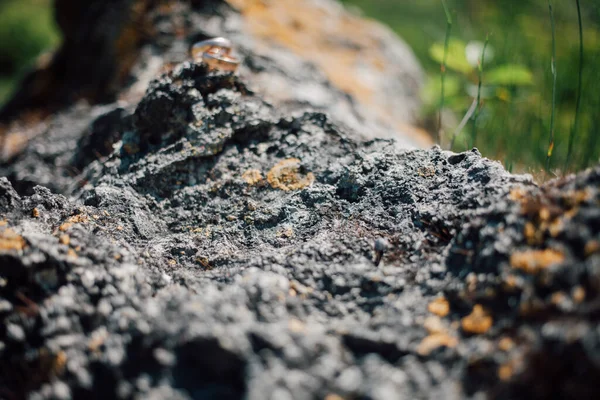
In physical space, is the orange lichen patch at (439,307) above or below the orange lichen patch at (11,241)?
above

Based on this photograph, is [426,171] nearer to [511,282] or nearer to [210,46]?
[511,282]

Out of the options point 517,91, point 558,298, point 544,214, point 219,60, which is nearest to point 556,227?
point 544,214

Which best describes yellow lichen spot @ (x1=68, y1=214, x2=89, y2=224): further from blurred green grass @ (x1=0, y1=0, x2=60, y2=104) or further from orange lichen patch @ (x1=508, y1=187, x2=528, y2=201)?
blurred green grass @ (x1=0, y1=0, x2=60, y2=104)

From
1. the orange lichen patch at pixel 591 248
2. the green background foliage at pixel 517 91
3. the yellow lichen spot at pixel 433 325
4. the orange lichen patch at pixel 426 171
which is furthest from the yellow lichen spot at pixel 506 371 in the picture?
the green background foliage at pixel 517 91

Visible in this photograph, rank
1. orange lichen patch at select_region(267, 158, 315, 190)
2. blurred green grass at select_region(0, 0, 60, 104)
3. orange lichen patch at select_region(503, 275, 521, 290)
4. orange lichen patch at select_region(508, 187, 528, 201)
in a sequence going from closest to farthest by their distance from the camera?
orange lichen patch at select_region(503, 275, 521, 290), orange lichen patch at select_region(508, 187, 528, 201), orange lichen patch at select_region(267, 158, 315, 190), blurred green grass at select_region(0, 0, 60, 104)

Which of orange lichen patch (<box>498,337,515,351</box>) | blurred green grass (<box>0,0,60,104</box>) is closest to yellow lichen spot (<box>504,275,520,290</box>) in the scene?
orange lichen patch (<box>498,337,515,351</box>)

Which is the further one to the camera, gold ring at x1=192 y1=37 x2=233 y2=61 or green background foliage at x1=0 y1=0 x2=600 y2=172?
green background foliage at x1=0 y1=0 x2=600 y2=172

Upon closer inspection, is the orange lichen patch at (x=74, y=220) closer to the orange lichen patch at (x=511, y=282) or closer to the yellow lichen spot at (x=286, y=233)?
the yellow lichen spot at (x=286, y=233)
